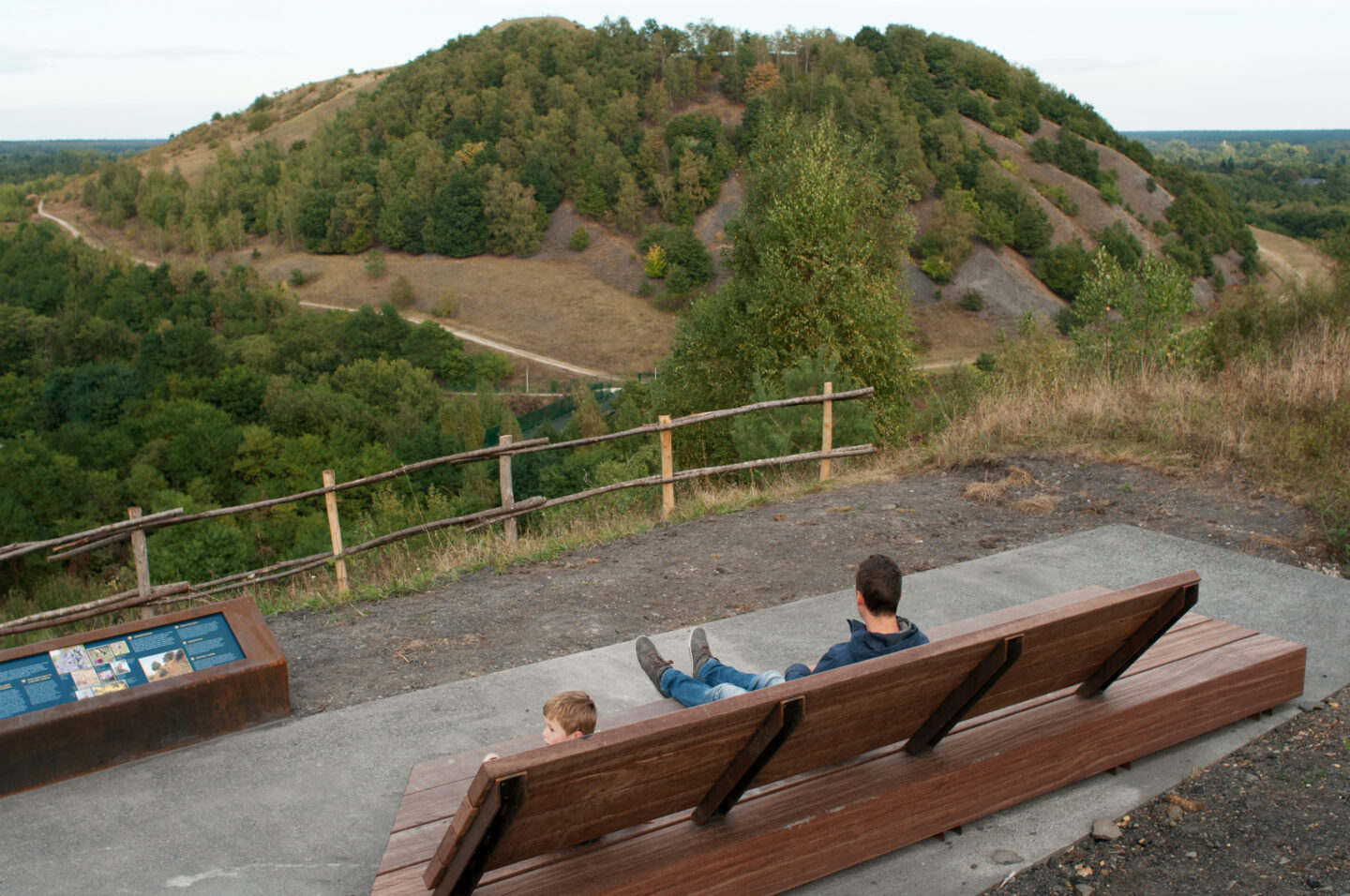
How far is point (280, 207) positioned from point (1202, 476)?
317 feet

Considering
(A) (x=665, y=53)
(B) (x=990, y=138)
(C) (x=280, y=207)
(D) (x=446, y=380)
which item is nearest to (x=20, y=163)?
(C) (x=280, y=207)

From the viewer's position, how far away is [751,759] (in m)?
2.11

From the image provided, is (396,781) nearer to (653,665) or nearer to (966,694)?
(653,665)

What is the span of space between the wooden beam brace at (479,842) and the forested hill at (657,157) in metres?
63.9

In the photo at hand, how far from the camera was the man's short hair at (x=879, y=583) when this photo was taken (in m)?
2.68

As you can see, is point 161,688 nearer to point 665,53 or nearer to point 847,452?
point 847,452

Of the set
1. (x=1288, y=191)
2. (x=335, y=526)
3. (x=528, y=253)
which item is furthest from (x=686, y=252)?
(x=1288, y=191)

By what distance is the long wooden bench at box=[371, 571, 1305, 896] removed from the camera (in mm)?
1887

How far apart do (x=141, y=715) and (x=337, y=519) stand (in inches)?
146

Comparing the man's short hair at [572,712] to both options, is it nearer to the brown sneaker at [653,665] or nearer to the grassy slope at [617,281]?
the brown sneaker at [653,665]

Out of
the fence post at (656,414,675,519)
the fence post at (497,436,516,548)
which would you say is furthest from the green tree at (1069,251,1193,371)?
the fence post at (497,436,516,548)

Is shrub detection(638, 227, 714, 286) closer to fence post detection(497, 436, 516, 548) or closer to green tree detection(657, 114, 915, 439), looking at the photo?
green tree detection(657, 114, 915, 439)

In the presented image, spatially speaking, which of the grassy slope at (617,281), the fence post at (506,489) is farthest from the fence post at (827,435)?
the grassy slope at (617,281)

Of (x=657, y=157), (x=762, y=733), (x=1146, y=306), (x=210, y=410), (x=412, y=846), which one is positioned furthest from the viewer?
(x=657, y=157)
